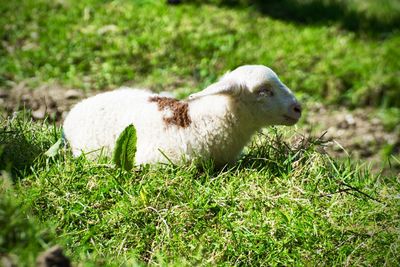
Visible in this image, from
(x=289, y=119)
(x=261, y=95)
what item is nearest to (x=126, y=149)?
(x=261, y=95)

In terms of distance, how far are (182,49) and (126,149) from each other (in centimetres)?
452

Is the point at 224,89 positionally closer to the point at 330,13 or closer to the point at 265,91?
the point at 265,91

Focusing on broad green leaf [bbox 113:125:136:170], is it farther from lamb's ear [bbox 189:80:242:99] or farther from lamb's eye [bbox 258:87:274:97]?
lamb's eye [bbox 258:87:274:97]

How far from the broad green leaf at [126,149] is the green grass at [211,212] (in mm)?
78

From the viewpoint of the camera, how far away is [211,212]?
4148 mm

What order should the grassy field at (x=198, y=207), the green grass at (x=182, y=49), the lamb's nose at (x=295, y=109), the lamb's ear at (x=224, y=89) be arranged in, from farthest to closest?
the green grass at (x=182, y=49), the lamb's nose at (x=295, y=109), the lamb's ear at (x=224, y=89), the grassy field at (x=198, y=207)

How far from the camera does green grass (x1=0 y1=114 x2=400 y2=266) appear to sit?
3.76 metres

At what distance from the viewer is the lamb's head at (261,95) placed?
4523mm

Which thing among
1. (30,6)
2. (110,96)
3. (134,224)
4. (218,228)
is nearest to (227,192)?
(218,228)

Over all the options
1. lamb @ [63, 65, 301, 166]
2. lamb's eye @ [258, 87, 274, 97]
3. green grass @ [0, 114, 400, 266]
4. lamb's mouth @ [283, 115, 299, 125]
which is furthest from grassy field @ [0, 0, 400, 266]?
lamb's eye @ [258, 87, 274, 97]

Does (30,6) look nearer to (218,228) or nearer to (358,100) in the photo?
(358,100)

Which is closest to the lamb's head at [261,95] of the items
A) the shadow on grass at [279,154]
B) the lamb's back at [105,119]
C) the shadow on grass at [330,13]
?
the shadow on grass at [279,154]

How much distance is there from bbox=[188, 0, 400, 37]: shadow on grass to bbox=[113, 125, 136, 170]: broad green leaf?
6.04 meters

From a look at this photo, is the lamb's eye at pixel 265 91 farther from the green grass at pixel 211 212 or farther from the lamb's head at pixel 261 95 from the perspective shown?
the green grass at pixel 211 212
